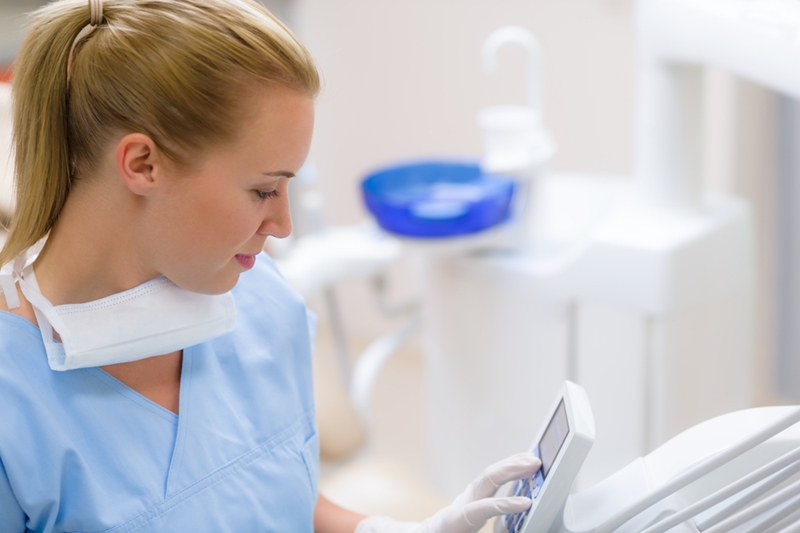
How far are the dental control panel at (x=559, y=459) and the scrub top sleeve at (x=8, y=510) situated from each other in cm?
45

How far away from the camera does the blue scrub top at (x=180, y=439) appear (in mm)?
766

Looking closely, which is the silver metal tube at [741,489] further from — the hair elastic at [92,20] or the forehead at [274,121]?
the hair elastic at [92,20]

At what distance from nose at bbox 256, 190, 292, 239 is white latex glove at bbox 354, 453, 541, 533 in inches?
12.3

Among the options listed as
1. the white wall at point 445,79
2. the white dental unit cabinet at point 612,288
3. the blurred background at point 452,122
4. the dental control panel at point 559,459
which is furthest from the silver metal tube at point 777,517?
the white wall at point 445,79

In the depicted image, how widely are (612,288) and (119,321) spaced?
92cm

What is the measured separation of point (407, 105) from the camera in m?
2.81

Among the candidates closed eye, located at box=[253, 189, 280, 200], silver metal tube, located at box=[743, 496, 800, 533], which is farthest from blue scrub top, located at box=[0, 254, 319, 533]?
silver metal tube, located at box=[743, 496, 800, 533]

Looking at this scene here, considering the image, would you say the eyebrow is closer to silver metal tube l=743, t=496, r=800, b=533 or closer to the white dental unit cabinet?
silver metal tube l=743, t=496, r=800, b=533

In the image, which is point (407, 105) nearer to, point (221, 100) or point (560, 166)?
point (560, 166)

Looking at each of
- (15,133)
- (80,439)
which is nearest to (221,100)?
(15,133)

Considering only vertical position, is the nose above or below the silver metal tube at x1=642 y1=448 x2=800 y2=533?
above

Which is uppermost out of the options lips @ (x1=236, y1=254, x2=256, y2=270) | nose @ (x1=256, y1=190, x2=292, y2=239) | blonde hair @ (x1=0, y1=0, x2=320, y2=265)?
blonde hair @ (x1=0, y1=0, x2=320, y2=265)

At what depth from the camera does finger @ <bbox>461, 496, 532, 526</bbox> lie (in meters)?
0.76

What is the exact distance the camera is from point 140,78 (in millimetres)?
712
